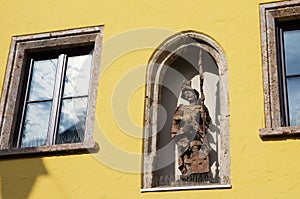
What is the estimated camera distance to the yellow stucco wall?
17.6 feet

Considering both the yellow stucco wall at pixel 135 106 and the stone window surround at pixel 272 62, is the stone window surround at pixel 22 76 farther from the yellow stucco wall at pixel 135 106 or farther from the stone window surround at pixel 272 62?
the stone window surround at pixel 272 62

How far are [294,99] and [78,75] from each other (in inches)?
91.8

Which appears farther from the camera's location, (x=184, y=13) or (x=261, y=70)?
(x=184, y=13)

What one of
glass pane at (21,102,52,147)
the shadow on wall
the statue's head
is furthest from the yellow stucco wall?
the statue's head

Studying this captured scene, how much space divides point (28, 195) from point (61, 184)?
349 mm

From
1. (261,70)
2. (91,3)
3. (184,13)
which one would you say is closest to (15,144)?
(91,3)

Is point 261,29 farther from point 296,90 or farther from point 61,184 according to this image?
point 61,184

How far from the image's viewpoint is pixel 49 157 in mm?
6035

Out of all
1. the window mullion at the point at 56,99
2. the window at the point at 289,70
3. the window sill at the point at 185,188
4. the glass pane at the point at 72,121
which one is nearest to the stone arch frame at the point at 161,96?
the window sill at the point at 185,188

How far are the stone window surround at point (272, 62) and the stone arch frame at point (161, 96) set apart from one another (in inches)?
15.1

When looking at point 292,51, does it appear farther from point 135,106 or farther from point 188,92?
point 135,106

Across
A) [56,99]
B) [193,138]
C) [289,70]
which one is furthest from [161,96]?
[289,70]

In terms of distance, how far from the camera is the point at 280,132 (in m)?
5.41

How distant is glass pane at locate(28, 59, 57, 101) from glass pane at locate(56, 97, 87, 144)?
28 centimetres
